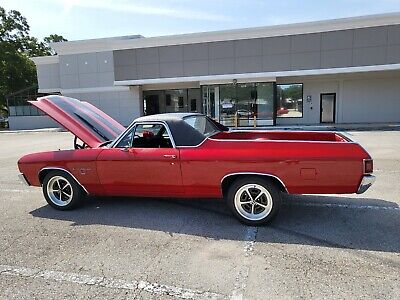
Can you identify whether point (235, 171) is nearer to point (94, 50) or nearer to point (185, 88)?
point (185, 88)

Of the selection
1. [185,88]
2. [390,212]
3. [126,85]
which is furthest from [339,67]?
[390,212]

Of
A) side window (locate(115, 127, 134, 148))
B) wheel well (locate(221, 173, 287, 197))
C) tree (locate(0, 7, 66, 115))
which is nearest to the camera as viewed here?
wheel well (locate(221, 173, 287, 197))

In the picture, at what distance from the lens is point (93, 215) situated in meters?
4.87

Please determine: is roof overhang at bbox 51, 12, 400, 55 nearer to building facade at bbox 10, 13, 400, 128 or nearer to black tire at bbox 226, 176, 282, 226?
building facade at bbox 10, 13, 400, 128

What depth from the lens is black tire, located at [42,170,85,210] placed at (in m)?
5.03

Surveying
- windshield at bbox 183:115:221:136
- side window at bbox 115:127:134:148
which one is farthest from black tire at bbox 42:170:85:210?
windshield at bbox 183:115:221:136

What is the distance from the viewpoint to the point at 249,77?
2088 centimetres

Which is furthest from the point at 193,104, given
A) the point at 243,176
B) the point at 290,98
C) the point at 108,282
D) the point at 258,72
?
the point at 108,282

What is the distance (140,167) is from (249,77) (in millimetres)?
17661

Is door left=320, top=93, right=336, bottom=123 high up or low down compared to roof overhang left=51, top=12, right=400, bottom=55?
down

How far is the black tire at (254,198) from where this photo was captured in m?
4.09

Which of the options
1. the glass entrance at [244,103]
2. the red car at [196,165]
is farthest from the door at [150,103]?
the red car at [196,165]

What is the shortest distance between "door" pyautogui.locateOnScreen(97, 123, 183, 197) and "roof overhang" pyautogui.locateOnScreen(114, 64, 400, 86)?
1691 cm

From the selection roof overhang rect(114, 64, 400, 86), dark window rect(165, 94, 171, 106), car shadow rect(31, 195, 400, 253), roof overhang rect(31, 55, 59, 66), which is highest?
roof overhang rect(31, 55, 59, 66)
